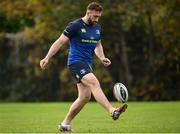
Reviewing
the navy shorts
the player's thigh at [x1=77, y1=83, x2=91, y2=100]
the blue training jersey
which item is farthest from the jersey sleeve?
the player's thigh at [x1=77, y1=83, x2=91, y2=100]

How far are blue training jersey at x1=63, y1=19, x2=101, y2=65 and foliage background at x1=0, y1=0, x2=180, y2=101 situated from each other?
1006 inches

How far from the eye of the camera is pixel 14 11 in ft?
136

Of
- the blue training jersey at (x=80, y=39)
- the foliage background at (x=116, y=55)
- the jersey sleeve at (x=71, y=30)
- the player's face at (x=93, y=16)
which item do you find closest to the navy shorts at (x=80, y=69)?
the blue training jersey at (x=80, y=39)

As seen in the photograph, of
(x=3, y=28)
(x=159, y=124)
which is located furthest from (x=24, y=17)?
(x=159, y=124)

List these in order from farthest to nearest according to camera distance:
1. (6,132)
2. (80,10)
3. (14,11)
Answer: (14,11), (80,10), (6,132)

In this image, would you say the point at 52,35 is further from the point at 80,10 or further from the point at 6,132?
the point at 6,132

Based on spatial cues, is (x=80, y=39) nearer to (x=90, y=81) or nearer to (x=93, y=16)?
(x=93, y=16)

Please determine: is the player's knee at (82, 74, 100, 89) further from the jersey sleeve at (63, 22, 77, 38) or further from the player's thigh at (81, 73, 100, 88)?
the jersey sleeve at (63, 22, 77, 38)

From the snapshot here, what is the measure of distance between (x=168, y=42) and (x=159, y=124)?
2447cm

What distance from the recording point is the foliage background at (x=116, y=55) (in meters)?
39.5

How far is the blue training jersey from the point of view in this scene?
13516mm

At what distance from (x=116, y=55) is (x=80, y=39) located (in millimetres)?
27171

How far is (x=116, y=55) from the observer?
4069 cm

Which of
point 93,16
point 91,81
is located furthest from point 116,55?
point 91,81
